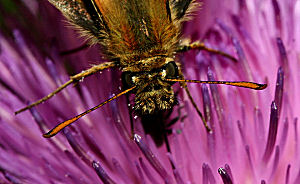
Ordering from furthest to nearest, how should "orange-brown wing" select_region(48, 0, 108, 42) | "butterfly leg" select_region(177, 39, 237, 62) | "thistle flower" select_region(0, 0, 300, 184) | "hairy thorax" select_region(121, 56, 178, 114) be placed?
"butterfly leg" select_region(177, 39, 237, 62), "thistle flower" select_region(0, 0, 300, 184), "orange-brown wing" select_region(48, 0, 108, 42), "hairy thorax" select_region(121, 56, 178, 114)

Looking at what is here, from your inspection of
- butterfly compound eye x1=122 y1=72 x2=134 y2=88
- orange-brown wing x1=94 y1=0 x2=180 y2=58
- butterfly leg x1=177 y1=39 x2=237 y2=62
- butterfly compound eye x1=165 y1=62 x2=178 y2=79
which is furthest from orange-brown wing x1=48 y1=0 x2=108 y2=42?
butterfly leg x1=177 y1=39 x2=237 y2=62

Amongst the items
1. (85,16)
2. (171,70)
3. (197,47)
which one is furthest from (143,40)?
(197,47)

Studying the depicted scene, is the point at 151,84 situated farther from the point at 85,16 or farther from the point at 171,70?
the point at 85,16

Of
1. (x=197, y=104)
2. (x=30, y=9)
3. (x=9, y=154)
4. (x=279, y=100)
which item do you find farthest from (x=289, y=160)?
(x=30, y=9)

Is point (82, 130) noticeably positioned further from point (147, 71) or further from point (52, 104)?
point (147, 71)

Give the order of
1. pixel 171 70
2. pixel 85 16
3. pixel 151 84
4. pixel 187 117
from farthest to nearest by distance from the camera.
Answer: pixel 187 117, pixel 85 16, pixel 171 70, pixel 151 84

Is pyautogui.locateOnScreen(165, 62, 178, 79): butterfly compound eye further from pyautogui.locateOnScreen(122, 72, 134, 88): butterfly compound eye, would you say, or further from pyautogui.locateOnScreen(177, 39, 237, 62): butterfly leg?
pyautogui.locateOnScreen(177, 39, 237, 62): butterfly leg

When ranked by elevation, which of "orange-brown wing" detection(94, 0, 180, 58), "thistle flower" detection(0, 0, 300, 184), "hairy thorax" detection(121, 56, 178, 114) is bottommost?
"thistle flower" detection(0, 0, 300, 184)

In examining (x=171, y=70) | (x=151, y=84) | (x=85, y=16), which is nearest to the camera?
(x=151, y=84)
